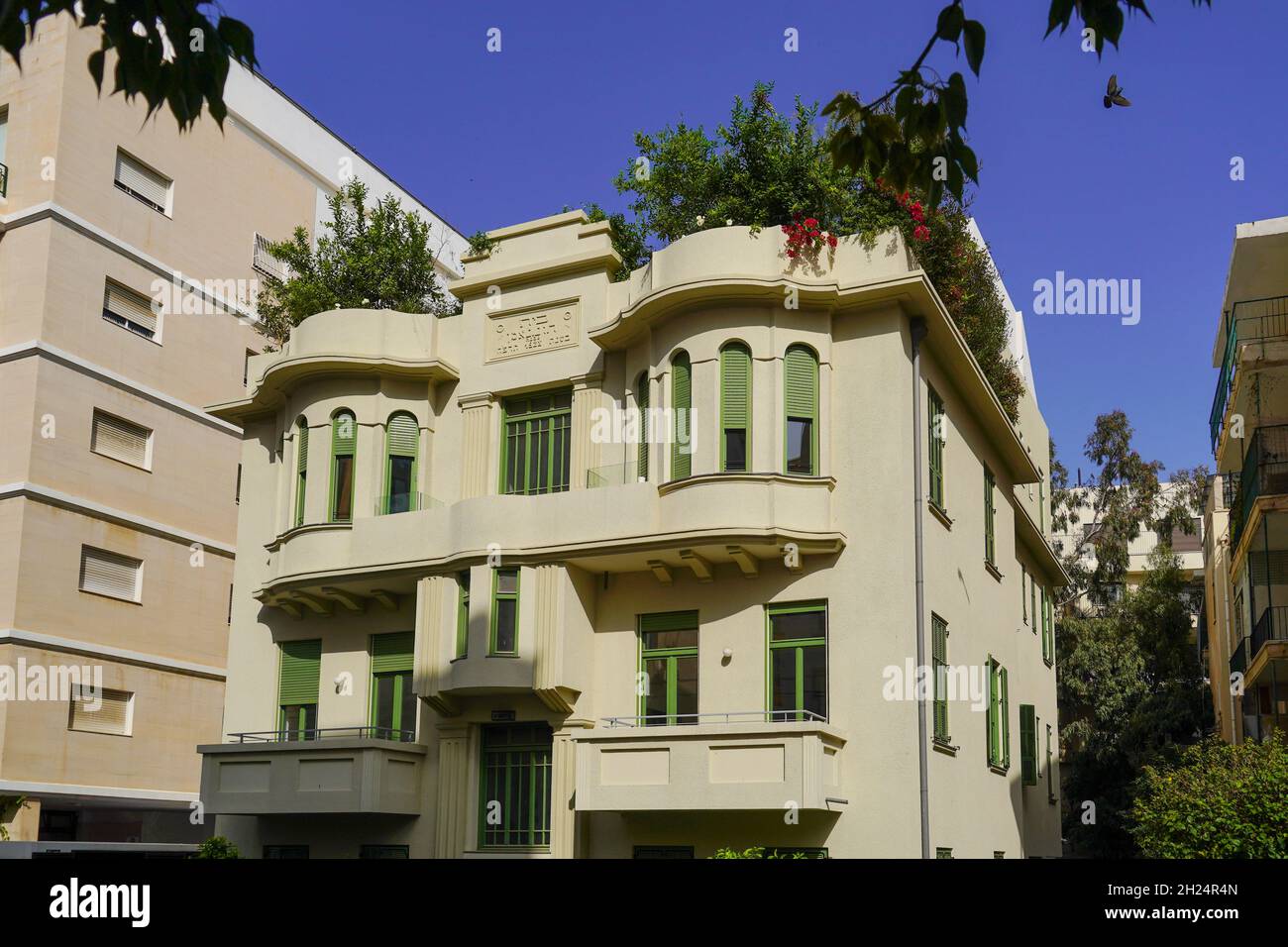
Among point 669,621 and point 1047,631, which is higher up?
point 1047,631

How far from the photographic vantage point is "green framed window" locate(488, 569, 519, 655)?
→ 20531 mm

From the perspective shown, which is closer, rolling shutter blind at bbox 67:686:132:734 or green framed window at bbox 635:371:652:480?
green framed window at bbox 635:371:652:480

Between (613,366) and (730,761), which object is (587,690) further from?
(613,366)

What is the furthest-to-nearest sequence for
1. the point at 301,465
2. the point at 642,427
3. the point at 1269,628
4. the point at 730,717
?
1. the point at 1269,628
2. the point at 301,465
3. the point at 642,427
4. the point at 730,717

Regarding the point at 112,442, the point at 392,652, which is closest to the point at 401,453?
the point at 392,652

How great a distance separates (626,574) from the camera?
21125mm

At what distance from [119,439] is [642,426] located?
56.8ft

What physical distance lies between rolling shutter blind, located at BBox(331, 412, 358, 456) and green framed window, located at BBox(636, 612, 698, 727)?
661 cm

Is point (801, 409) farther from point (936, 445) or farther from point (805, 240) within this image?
point (936, 445)

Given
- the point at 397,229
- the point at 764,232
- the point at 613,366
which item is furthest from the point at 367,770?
the point at 397,229

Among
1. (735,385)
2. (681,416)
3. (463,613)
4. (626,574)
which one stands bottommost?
(463,613)

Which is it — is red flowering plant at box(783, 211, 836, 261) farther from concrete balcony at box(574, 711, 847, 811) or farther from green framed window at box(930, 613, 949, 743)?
concrete balcony at box(574, 711, 847, 811)

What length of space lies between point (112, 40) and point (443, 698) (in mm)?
16722

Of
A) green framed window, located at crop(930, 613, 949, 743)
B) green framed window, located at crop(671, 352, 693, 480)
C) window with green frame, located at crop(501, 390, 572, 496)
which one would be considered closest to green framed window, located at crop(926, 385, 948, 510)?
green framed window, located at crop(930, 613, 949, 743)
